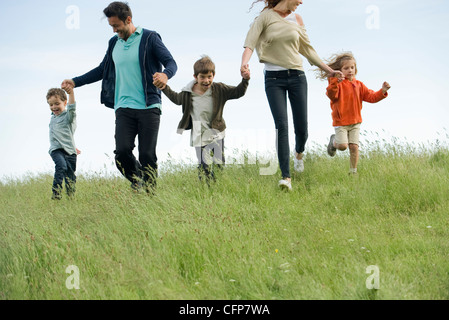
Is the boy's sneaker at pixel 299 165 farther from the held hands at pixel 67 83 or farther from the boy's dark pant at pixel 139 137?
the held hands at pixel 67 83

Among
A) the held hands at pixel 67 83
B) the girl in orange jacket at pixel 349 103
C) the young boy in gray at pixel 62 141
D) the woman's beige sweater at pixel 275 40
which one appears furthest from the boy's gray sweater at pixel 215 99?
the young boy in gray at pixel 62 141

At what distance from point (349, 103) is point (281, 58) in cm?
189

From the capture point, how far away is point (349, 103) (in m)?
8.09

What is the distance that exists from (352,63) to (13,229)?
567 centimetres

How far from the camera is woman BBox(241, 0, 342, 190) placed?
22.1 ft

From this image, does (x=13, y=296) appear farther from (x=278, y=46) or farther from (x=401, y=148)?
(x=401, y=148)

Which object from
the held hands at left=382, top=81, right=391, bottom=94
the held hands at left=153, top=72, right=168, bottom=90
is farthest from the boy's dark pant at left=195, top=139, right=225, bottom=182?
the held hands at left=382, top=81, right=391, bottom=94

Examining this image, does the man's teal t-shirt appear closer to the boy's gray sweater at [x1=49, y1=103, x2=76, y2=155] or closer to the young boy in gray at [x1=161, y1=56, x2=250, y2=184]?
the young boy in gray at [x1=161, y1=56, x2=250, y2=184]

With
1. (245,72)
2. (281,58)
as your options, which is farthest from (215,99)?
(281,58)

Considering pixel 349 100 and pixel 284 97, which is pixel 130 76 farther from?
pixel 349 100

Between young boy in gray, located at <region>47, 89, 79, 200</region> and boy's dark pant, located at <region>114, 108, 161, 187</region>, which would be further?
young boy in gray, located at <region>47, 89, 79, 200</region>

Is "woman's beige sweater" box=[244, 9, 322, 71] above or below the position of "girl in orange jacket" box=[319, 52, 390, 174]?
above

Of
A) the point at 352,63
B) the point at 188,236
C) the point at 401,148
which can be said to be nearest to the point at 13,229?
the point at 188,236

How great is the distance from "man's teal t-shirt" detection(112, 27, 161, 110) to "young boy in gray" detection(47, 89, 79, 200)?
174 centimetres
